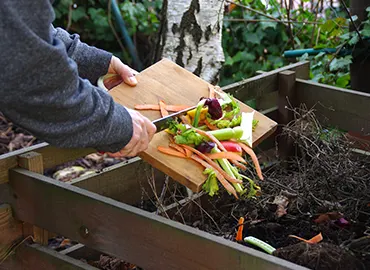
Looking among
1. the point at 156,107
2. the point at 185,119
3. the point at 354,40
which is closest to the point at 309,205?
the point at 185,119

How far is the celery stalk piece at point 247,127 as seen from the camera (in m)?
2.77

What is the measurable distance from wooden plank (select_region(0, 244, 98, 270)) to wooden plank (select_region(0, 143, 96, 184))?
0.98ft

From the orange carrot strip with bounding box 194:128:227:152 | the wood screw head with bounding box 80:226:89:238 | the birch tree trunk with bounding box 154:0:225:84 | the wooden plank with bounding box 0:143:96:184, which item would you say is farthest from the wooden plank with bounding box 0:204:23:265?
the birch tree trunk with bounding box 154:0:225:84

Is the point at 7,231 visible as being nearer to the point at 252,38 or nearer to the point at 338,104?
the point at 338,104

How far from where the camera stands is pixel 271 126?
117 inches

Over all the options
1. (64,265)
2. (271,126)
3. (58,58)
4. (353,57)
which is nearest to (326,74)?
(353,57)

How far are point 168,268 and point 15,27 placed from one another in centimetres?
91

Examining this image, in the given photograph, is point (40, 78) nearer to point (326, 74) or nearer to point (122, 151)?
point (122, 151)

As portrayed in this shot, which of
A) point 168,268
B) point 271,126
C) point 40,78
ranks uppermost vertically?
point 40,78

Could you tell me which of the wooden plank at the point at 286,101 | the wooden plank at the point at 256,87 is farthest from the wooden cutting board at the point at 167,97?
the wooden plank at the point at 286,101

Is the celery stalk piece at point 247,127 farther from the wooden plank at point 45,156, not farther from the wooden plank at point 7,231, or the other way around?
the wooden plank at point 7,231

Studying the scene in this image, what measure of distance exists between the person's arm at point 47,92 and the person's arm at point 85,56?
2.21ft

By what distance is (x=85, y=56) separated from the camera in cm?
286

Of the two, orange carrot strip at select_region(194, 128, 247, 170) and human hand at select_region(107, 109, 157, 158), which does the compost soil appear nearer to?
orange carrot strip at select_region(194, 128, 247, 170)
